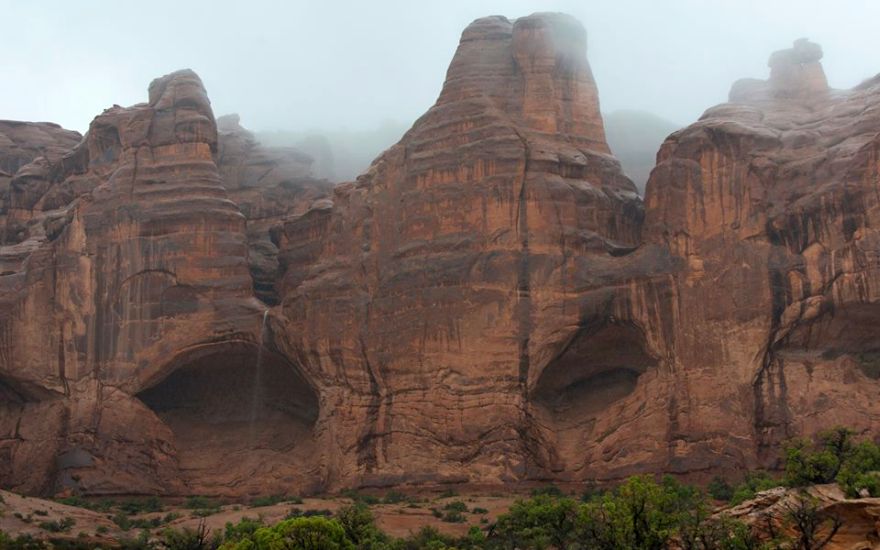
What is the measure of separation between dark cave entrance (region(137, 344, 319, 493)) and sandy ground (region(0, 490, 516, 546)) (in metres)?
4.98

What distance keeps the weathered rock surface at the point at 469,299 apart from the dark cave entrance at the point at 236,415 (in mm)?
105

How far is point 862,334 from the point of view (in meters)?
53.7

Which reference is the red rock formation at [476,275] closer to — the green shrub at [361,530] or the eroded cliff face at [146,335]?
the eroded cliff face at [146,335]

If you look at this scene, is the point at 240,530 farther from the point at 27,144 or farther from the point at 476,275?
the point at 27,144

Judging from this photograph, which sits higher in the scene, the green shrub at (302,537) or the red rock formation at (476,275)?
the red rock formation at (476,275)

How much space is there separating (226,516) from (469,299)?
36.0 ft

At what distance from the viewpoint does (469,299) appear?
5803 cm

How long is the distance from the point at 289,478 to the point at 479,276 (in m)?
10.8

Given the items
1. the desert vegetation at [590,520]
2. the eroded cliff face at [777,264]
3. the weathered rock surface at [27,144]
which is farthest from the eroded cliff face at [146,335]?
the eroded cliff face at [777,264]

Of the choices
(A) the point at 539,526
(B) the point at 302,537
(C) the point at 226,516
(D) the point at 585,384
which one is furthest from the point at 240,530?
(D) the point at 585,384

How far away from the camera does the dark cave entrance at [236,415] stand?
208 ft

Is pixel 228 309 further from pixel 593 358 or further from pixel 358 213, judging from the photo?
pixel 593 358

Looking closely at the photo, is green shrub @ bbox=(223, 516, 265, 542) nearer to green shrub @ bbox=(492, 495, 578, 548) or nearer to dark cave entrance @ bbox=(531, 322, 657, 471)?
green shrub @ bbox=(492, 495, 578, 548)

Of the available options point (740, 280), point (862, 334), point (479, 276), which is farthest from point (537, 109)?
point (862, 334)
